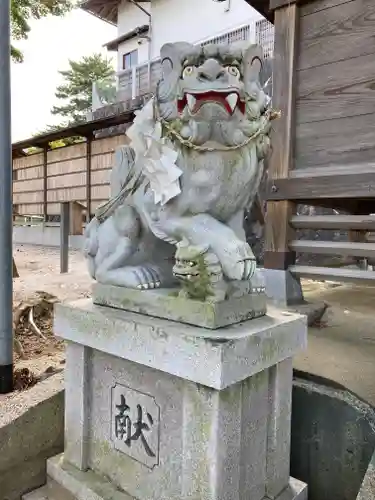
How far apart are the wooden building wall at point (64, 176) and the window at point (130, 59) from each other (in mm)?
5505

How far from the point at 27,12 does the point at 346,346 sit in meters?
5.45

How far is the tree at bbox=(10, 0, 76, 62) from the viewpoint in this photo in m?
5.04

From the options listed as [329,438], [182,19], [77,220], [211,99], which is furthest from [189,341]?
[182,19]

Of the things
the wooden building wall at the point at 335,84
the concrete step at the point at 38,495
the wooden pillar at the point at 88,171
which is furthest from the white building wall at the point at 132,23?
the concrete step at the point at 38,495

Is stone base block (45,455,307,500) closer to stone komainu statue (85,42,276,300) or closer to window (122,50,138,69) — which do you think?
stone komainu statue (85,42,276,300)

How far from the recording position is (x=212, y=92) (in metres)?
1.14

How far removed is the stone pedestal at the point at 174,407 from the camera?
1.17 meters

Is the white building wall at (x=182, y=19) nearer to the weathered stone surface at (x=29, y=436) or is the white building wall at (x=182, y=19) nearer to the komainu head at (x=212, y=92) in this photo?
the komainu head at (x=212, y=92)

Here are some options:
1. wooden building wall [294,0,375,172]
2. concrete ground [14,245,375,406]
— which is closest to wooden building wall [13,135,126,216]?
concrete ground [14,245,375,406]

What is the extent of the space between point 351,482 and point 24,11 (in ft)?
19.4

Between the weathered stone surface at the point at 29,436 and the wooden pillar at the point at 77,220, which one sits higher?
the wooden pillar at the point at 77,220

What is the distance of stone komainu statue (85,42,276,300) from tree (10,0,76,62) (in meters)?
4.81

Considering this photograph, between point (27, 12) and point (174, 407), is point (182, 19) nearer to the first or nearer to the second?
point (27, 12)

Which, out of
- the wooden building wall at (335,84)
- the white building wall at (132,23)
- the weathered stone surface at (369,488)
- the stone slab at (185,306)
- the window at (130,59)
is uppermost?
the white building wall at (132,23)
